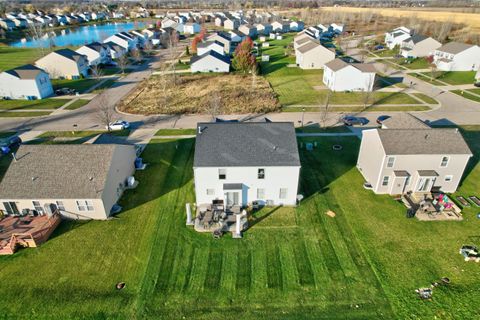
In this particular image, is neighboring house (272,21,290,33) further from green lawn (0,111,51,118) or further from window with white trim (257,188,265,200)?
window with white trim (257,188,265,200)

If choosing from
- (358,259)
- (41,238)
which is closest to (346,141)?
(358,259)

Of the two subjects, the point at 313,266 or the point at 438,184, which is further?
the point at 438,184

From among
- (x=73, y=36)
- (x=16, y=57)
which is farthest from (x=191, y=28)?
(x=16, y=57)

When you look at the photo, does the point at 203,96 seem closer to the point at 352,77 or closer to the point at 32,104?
the point at 352,77

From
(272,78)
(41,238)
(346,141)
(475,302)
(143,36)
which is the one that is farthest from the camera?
(143,36)

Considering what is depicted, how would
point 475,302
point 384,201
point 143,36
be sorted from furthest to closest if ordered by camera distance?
point 143,36, point 384,201, point 475,302

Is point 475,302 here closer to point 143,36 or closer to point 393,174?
point 393,174

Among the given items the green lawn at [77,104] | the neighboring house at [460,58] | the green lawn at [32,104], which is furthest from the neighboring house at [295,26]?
the green lawn at [32,104]
